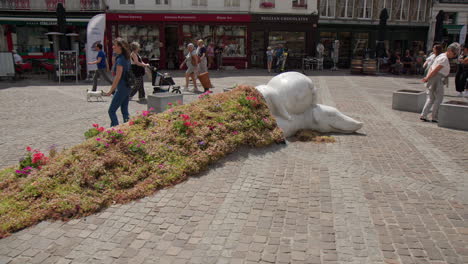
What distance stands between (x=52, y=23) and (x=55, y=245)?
2470 cm

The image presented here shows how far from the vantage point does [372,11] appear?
97.2 feet

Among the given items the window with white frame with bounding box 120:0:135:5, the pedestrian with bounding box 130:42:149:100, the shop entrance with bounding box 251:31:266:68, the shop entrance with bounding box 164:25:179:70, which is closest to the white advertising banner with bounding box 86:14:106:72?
the pedestrian with bounding box 130:42:149:100

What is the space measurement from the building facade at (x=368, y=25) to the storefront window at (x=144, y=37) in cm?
1222

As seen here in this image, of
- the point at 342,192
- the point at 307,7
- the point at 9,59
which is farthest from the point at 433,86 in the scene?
the point at 307,7

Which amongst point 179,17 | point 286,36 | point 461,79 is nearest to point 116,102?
point 461,79

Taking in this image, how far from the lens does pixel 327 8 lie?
28.9 m

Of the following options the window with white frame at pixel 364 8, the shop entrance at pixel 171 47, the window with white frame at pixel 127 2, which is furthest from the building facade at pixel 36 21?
the window with white frame at pixel 364 8

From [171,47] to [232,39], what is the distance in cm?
439

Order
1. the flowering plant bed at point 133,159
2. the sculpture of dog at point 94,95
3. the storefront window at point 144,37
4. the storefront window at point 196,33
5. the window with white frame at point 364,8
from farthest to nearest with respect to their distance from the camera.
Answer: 1. the window with white frame at point 364,8
2. the storefront window at point 196,33
3. the storefront window at point 144,37
4. the sculpture of dog at point 94,95
5. the flowering plant bed at point 133,159

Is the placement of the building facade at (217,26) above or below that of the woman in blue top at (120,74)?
above

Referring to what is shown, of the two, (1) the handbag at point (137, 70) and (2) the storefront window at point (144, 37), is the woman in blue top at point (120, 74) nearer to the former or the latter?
(1) the handbag at point (137, 70)

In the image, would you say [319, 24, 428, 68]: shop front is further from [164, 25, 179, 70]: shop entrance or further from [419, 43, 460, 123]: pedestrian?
[419, 43, 460, 123]: pedestrian

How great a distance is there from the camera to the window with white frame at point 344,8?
29.1 m

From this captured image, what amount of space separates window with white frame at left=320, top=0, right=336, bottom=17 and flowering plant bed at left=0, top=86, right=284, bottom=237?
23.9 m
